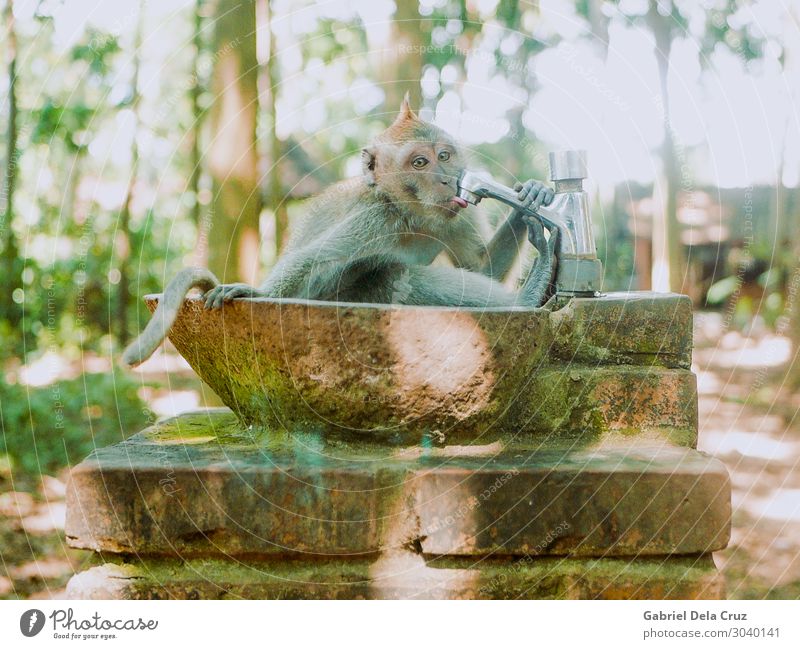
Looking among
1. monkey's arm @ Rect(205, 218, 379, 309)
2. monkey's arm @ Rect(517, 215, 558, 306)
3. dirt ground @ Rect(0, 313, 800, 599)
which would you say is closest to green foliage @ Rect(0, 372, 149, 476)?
dirt ground @ Rect(0, 313, 800, 599)

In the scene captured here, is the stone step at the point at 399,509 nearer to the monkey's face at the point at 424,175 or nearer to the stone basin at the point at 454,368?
the stone basin at the point at 454,368

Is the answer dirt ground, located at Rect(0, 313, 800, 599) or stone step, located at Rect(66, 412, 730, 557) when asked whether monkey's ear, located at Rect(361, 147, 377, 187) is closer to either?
stone step, located at Rect(66, 412, 730, 557)

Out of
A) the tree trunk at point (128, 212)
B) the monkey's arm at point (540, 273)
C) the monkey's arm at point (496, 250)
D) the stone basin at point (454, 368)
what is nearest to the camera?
the stone basin at point (454, 368)

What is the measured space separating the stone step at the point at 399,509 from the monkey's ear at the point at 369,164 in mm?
1700

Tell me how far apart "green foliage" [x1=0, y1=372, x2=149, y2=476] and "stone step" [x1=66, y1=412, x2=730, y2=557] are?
508 centimetres

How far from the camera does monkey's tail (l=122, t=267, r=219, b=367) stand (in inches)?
111

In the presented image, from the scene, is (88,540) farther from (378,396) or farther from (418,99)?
(418,99)

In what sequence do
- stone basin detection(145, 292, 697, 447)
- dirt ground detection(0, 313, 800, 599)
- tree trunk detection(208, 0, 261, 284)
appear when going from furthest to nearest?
tree trunk detection(208, 0, 261, 284) → dirt ground detection(0, 313, 800, 599) → stone basin detection(145, 292, 697, 447)

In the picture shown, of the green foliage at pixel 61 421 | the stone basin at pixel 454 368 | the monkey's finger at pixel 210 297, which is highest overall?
the monkey's finger at pixel 210 297

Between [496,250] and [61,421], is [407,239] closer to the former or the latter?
[496,250]

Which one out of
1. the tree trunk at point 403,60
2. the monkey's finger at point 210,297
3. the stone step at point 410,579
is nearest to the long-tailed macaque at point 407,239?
the monkey's finger at point 210,297

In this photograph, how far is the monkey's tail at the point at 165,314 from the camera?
2809mm

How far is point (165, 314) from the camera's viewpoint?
9.71 feet

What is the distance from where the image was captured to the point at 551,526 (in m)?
2.77
